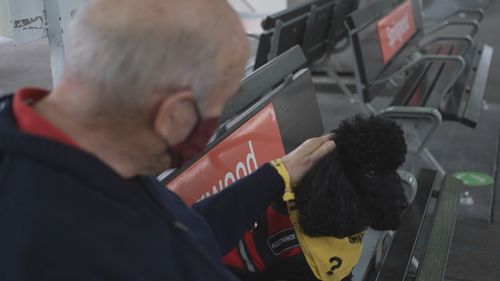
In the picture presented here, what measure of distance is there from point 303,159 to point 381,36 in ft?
8.33

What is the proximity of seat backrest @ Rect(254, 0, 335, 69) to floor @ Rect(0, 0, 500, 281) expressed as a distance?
0.73 meters

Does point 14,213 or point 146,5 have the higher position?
point 146,5

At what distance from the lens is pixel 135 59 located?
0.86m

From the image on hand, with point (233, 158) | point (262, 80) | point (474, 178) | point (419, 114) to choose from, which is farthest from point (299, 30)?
point (233, 158)

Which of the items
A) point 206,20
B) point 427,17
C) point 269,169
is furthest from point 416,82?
point 427,17

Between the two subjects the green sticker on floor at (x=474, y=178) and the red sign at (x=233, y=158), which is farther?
the green sticker on floor at (x=474, y=178)

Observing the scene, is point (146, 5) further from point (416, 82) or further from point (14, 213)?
point (416, 82)

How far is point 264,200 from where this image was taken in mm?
1548

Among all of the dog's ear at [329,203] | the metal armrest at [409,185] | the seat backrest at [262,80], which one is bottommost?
the metal armrest at [409,185]

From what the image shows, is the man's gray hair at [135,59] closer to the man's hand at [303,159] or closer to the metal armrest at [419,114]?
the man's hand at [303,159]

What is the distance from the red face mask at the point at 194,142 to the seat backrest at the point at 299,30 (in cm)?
219

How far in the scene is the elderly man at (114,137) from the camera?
84cm

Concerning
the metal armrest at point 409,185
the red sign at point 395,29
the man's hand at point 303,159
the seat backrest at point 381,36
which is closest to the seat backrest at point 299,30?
the seat backrest at point 381,36

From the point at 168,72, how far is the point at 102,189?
8.1 inches
